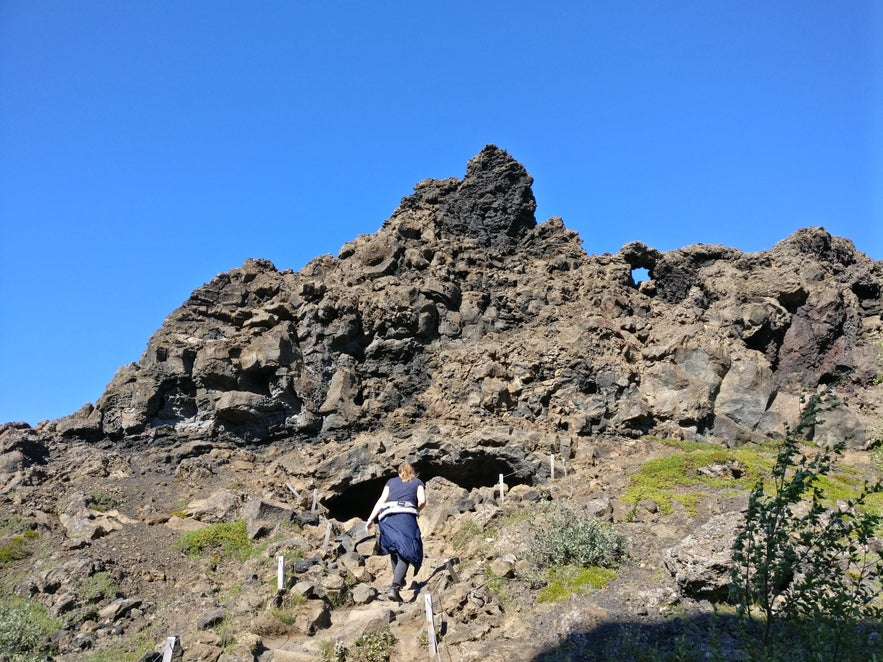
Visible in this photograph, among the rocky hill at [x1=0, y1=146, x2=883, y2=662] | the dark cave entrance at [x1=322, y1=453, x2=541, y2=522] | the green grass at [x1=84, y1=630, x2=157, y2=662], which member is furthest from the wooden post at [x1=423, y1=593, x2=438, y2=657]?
the dark cave entrance at [x1=322, y1=453, x2=541, y2=522]

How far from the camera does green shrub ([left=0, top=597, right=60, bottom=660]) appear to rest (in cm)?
1273

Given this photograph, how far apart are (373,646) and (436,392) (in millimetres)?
17374

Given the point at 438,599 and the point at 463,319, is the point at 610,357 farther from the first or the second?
the point at 438,599

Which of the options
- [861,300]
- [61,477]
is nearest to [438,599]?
[61,477]

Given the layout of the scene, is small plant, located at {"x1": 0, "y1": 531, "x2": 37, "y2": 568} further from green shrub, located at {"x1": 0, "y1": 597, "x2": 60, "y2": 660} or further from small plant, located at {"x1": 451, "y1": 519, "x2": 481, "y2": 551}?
small plant, located at {"x1": 451, "y1": 519, "x2": 481, "y2": 551}

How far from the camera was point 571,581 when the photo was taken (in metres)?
12.2

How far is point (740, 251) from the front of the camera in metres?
30.9

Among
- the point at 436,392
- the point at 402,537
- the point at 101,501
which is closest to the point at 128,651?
the point at 402,537

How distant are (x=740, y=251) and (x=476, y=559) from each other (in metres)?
22.6

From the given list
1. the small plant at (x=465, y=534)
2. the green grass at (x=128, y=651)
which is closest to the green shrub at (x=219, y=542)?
the green grass at (x=128, y=651)

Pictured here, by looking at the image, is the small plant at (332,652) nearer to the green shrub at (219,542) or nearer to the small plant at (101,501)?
the green shrub at (219,542)

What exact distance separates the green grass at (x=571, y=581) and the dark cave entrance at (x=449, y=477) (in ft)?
34.0

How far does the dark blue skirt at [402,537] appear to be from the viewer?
1185cm

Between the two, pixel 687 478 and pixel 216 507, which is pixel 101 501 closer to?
pixel 216 507
